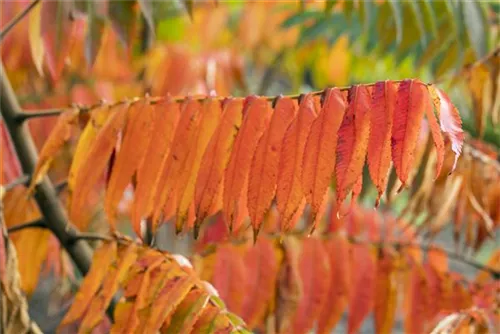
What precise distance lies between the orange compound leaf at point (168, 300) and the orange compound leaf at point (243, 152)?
0.35 feet

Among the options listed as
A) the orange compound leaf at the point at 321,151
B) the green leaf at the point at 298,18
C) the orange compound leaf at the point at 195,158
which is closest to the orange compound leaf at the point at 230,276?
the orange compound leaf at the point at 195,158

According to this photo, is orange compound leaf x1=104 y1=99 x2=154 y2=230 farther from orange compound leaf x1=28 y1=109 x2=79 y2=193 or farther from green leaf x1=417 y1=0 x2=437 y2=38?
green leaf x1=417 y1=0 x2=437 y2=38

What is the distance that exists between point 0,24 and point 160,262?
637 mm

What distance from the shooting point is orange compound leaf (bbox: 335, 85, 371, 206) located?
0.80 m

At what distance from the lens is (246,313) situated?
4.18ft

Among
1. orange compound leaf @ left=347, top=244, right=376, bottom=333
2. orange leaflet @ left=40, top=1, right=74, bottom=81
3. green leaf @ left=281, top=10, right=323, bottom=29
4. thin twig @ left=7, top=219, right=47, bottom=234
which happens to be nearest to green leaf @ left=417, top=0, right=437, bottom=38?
orange compound leaf @ left=347, top=244, right=376, bottom=333

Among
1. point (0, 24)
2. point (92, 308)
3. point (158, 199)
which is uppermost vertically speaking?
point (0, 24)

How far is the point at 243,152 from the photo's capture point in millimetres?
889

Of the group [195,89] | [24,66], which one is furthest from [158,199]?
[195,89]

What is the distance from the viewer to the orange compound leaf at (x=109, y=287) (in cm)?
96

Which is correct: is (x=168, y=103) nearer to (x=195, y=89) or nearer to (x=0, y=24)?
(x=0, y=24)

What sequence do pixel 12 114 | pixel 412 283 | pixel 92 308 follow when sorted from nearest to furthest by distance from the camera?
pixel 92 308 < pixel 12 114 < pixel 412 283

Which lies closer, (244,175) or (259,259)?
(244,175)

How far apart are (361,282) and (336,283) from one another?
1.7 inches
